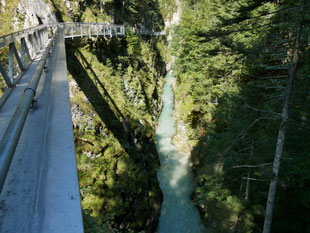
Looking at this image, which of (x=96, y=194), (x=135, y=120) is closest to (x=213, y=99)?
(x=135, y=120)

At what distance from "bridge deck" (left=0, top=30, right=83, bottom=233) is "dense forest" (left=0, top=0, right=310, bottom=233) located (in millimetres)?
1798

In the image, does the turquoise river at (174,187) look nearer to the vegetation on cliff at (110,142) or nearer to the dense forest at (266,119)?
the vegetation on cliff at (110,142)

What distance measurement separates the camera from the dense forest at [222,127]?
18.0 ft

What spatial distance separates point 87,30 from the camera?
15.6 metres

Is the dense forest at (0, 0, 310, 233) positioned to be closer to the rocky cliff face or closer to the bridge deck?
the rocky cliff face

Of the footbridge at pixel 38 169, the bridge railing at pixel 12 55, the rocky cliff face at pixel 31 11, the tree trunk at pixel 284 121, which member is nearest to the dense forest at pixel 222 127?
the tree trunk at pixel 284 121

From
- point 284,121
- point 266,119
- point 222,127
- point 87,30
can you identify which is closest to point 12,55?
point 284,121

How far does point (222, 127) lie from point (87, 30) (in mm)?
14341

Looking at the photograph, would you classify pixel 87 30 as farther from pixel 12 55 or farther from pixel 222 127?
pixel 222 127

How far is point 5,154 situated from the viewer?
1335 millimetres

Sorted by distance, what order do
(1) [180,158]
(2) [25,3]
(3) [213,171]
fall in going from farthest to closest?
(1) [180,158], (2) [25,3], (3) [213,171]

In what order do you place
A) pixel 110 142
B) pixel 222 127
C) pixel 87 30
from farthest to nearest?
1. pixel 87 30
2. pixel 222 127
3. pixel 110 142

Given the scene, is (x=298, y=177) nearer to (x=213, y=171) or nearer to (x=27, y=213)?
(x=213, y=171)

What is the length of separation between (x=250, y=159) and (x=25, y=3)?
19.6m
